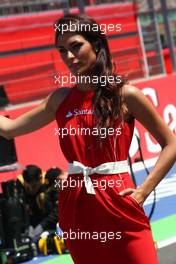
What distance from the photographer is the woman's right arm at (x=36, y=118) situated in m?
2.59

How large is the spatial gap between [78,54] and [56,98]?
22 cm

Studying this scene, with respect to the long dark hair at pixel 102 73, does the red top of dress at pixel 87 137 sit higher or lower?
lower

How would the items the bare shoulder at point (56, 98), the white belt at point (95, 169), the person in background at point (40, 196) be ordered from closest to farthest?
the white belt at point (95, 169), the bare shoulder at point (56, 98), the person in background at point (40, 196)

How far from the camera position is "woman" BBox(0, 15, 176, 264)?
2.42m

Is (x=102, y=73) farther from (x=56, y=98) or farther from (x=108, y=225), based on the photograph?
(x=108, y=225)

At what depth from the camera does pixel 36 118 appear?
2.66 meters

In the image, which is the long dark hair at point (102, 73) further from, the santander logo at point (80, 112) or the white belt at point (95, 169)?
the white belt at point (95, 169)

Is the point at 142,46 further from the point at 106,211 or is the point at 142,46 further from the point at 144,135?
the point at 106,211

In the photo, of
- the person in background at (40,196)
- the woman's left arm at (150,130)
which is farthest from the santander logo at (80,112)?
the person in background at (40,196)

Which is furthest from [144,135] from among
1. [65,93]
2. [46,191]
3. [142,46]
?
[65,93]

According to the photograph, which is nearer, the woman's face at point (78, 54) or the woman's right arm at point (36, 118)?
the woman's face at point (78, 54)

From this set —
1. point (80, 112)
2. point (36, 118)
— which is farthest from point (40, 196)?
point (80, 112)

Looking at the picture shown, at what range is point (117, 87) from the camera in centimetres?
246

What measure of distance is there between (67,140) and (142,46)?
1194 cm
